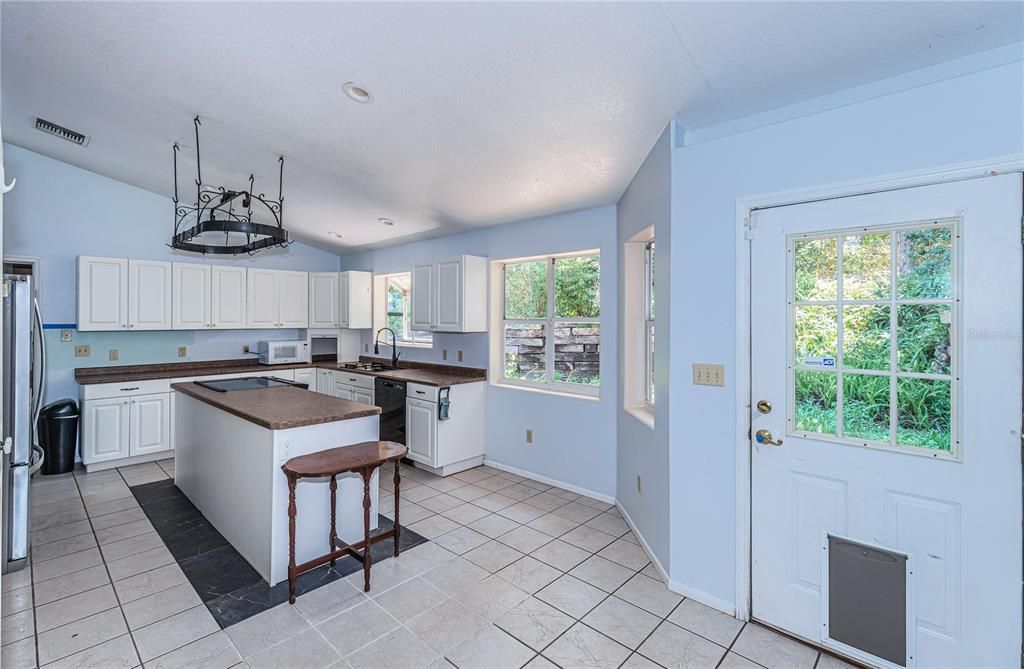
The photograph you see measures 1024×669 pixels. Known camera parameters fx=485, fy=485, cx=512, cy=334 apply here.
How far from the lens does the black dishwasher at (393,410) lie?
461 cm

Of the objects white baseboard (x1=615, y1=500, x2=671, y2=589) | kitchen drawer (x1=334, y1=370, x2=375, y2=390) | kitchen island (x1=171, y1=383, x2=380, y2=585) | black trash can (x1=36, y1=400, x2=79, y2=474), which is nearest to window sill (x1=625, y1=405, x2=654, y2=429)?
white baseboard (x1=615, y1=500, x2=671, y2=589)

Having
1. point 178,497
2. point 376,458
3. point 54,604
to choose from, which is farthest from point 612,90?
point 178,497

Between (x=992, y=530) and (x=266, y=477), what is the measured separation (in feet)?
10.4

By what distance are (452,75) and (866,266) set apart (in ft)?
6.58

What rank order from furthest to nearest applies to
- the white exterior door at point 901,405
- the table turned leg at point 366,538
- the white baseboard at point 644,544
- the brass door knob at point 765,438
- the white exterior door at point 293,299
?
the white exterior door at point 293,299
the white baseboard at point 644,544
the table turned leg at point 366,538
the brass door knob at point 765,438
the white exterior door at point 901,405

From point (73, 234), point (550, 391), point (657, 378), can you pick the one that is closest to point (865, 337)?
point (657, 378)

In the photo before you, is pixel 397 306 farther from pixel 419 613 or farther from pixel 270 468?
pixel 419 613

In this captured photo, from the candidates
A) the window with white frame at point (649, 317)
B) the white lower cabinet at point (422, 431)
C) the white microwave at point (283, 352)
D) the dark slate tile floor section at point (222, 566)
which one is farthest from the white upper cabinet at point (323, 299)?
the window with white frame at point (649, 317)

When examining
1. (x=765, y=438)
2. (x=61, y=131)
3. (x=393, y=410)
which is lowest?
(x=393, y=410)

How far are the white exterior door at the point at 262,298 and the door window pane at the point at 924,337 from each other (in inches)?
233

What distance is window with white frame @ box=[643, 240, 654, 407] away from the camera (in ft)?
11.5

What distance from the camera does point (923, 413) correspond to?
1886 millimetres

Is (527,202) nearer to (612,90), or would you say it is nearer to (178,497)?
(612,90)

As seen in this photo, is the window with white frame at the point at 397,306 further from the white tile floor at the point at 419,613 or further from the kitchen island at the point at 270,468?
the white tile floor at the point at 419,613
